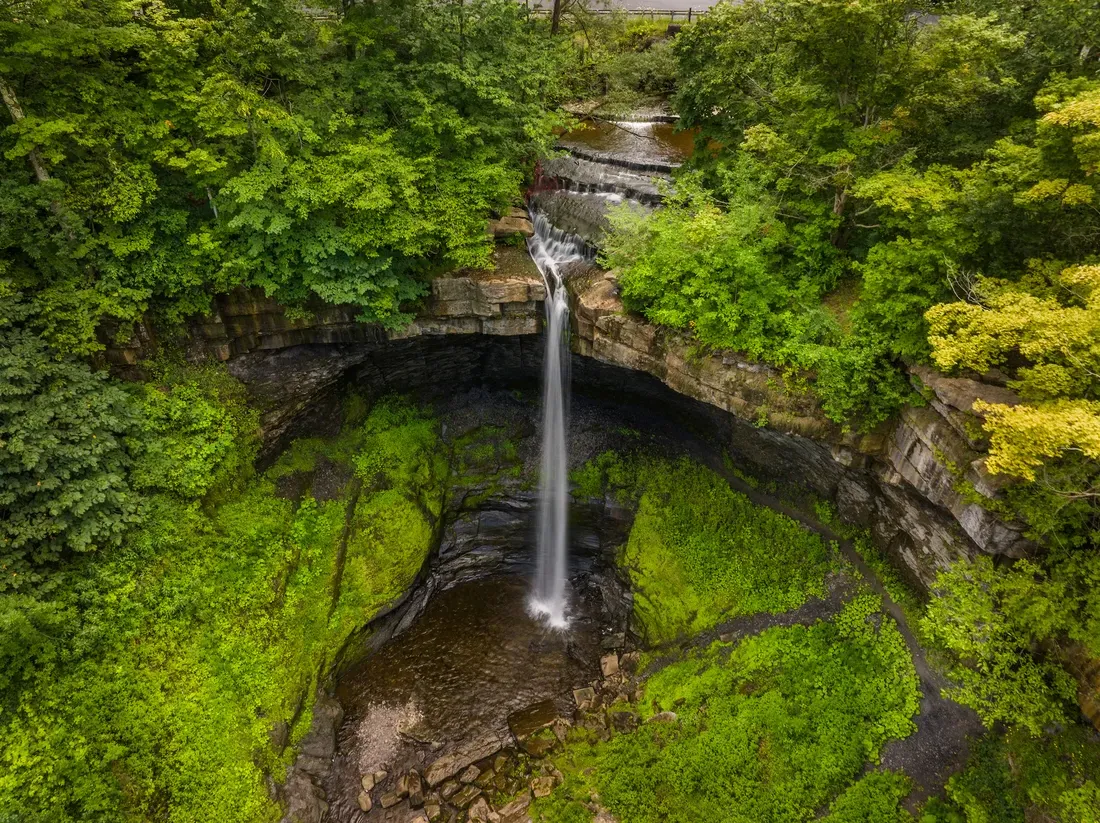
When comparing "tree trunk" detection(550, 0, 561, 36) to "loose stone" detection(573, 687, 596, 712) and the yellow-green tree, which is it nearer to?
the yellow-green tree

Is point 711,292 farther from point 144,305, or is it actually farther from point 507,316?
point 144,305

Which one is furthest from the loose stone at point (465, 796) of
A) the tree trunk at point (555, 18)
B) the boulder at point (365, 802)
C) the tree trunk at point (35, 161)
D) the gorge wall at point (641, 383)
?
the tree trunk at point (555, 18)

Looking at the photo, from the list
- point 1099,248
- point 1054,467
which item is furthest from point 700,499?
point 1099,248

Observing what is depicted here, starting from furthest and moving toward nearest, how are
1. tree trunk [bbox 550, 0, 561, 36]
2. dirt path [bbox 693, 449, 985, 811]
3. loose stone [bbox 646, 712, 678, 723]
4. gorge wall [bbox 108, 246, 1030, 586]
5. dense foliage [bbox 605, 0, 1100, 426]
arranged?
tree trunk [bbox 550, 0, 561, 36] → loose stone [bbox 646, 712, 678, 723] → dirt path [bbox 693, 449, 985, 811] → gorge wall [bbox 108, 246, 1030, 586] → dense foliage [bbox 605, 0, 1100, 426]

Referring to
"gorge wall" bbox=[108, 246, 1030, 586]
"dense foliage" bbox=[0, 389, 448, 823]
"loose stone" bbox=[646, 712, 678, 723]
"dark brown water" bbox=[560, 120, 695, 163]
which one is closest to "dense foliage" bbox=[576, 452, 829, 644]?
"gorge wall" bbox=[108, 246, 1030, 586]

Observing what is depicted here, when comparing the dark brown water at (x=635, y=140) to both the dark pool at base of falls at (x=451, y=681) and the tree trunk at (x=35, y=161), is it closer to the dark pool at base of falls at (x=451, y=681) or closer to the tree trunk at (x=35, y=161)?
the dark pool at base of falls at (x=451, y=681)
